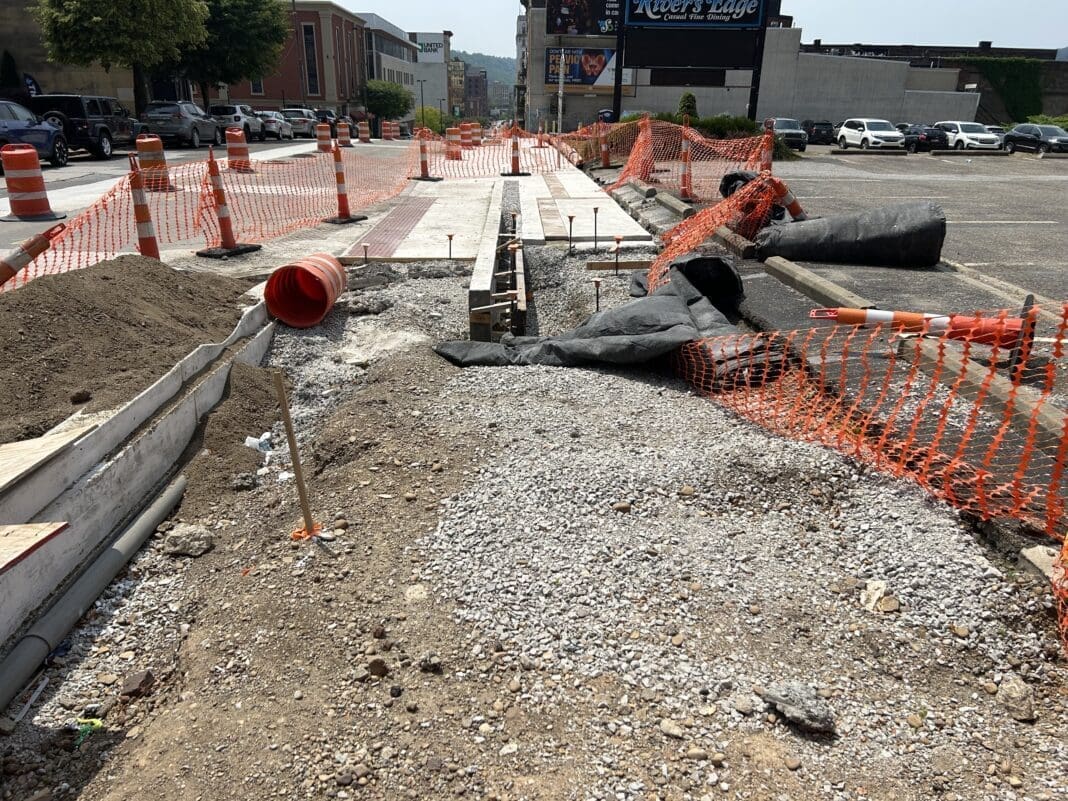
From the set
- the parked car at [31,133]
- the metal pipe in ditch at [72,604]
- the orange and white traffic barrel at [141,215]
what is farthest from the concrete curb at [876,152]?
the metal pipe in ditch at [72,604]

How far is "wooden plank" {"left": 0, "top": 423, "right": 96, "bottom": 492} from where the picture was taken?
326cm

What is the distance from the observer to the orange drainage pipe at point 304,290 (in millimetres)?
6730

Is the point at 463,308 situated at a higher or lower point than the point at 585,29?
lower

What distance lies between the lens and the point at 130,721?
274cm

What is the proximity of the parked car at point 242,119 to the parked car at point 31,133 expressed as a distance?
12774 mm

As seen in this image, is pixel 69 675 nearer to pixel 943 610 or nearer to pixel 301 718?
pixel 301 718

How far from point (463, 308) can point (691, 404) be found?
3.42m

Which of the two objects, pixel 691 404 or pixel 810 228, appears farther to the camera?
pixel 810 228

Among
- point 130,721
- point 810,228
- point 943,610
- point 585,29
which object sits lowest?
point 130,721

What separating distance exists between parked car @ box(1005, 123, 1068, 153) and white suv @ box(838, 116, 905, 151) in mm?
4564

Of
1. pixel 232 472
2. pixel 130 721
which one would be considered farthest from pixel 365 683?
pixel 232 472

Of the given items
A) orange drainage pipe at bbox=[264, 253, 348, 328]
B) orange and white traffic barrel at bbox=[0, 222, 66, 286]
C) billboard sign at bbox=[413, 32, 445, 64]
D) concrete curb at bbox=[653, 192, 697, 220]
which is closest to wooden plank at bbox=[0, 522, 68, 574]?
orange and white traffic barrel at bbox=[0, 222, 66, 286]

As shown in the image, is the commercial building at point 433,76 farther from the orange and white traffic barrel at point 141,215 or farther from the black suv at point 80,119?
the orange and white traffic barrel at point 141,215

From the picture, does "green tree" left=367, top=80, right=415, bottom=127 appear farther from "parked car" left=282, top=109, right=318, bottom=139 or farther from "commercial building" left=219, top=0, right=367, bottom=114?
"parked car" left=282, top=109, right=318, bottom=139
